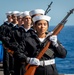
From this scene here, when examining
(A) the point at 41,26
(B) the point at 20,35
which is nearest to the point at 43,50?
(A) the point at 41,26

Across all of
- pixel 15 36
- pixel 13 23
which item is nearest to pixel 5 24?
pixel 13 23

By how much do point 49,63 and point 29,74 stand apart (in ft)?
1.12

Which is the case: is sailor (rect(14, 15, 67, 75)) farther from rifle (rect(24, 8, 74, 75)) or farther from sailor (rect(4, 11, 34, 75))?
A: sailor (rect(4, 11, 34, 75))

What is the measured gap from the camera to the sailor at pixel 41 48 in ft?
23.1

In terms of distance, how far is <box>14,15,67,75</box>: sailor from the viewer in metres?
7.05

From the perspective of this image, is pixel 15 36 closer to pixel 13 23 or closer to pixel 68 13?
pixel 13 23

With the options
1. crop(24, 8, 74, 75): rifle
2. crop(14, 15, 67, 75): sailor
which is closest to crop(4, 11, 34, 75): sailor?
crop(14, 15, 67, 75): sailor

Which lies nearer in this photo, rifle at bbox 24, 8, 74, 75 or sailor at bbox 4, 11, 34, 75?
rifle at bbox 24, 8, 74, 75

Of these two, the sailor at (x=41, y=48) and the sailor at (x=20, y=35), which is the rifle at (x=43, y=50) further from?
the sailor at (x=20, y=35)

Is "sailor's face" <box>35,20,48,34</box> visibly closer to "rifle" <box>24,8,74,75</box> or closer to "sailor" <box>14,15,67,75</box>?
"sailor" <box>14,15,67,75</box>

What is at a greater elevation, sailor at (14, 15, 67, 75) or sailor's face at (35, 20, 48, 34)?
sailor's face at (35, 20, 48, 34)

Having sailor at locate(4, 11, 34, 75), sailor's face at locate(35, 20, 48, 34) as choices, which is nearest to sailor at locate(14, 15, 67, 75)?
sailor's face at locate(35, 20, 48, 34)

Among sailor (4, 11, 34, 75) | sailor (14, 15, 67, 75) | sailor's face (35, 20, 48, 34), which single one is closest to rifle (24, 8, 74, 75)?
sailor (14, 15, 67, 75)

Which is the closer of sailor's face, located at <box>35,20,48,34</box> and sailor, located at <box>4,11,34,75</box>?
sailor's face, located at <box>35,20,48,34</box>
